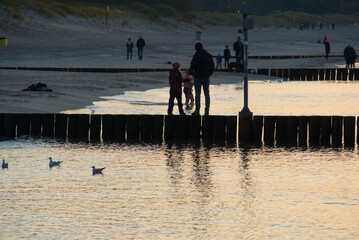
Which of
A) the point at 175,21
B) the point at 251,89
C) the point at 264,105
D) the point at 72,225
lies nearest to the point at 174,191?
the point at 72,225

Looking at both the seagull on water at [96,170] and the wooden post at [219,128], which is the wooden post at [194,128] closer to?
the wooden post at [219,128]

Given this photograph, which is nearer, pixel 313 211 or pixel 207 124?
pixel 313 211

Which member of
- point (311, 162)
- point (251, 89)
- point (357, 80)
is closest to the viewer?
point (311, 162)

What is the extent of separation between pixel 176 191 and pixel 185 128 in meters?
6.14

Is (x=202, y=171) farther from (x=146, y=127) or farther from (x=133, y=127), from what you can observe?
(x=133, y=127)

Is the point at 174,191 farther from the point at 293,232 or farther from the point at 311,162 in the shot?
the point at 311,162

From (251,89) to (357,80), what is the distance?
42.3 ft

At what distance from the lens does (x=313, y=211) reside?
10.1 m

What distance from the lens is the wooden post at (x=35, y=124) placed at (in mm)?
17562

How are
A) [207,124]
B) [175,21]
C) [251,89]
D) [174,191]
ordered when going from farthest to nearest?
[175,21]
[251,89]
[207,124]
[174,191]

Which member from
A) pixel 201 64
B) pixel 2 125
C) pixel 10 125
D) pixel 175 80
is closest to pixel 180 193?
pixel 10 125

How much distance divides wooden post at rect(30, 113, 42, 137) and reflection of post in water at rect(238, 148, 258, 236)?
5.01 meters

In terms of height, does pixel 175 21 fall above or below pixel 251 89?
above

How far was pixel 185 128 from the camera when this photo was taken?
17391 mm
